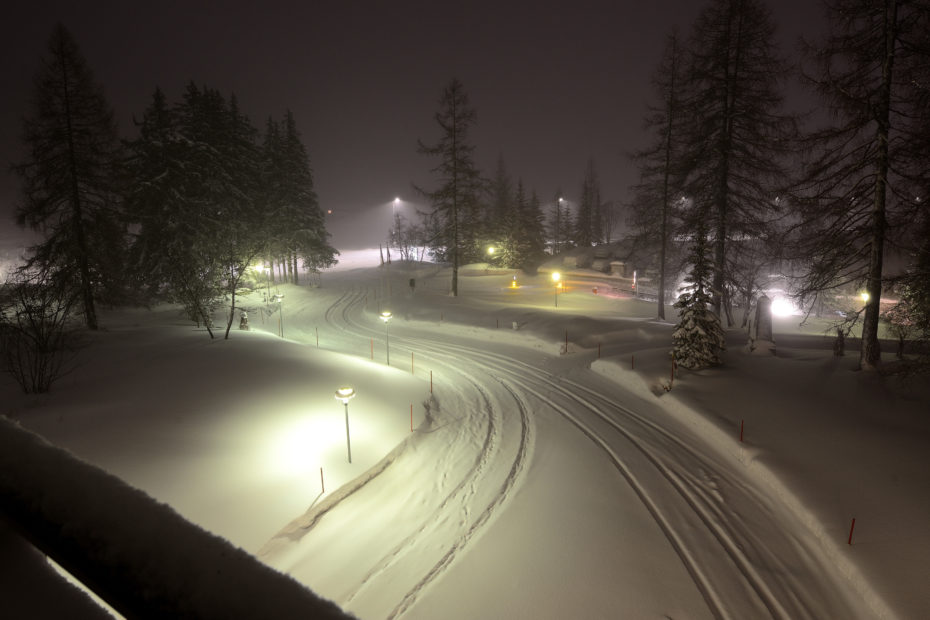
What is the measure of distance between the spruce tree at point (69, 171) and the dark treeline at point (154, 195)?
5cm

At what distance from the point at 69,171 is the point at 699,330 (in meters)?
30.7

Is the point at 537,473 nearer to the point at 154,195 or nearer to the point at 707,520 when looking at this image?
the point at 707,520

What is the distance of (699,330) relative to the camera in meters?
16.0

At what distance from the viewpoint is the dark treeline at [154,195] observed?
2109 centimetres

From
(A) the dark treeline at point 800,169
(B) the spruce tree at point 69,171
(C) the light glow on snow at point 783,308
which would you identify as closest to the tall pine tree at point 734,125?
(A) the dark treeline at point 800,169

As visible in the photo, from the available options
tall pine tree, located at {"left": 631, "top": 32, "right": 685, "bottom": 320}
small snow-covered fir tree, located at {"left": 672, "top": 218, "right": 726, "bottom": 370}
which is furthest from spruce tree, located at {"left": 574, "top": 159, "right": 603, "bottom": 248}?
small snow-covered fir tree, located at {"left": 672, "top": 218, "right": 726, "bottom": 370}

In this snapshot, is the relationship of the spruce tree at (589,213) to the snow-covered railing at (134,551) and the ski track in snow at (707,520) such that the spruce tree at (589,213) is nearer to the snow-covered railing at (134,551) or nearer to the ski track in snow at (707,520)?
the ski track in snow at (707,520)

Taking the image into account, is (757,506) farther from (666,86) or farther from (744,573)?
(666,86)

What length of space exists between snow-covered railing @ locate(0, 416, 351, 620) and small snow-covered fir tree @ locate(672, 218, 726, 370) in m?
17.2

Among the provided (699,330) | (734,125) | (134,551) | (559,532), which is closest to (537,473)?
(559,532)

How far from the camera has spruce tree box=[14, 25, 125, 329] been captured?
67.9 feet

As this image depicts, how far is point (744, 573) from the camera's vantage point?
762 centimetres

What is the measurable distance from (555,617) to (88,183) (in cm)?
2838

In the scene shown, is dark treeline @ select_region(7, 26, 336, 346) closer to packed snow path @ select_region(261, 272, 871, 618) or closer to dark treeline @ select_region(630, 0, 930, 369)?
packed snow path @ select_region(261, 272, 871, 618)
